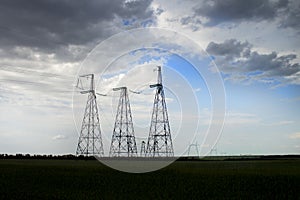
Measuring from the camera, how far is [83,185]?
3953 centimetres

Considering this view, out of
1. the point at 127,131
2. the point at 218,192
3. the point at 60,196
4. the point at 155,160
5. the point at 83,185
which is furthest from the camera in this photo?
the point at 127,131

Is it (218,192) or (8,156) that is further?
(8,156)

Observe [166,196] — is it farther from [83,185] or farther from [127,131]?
[127,131]

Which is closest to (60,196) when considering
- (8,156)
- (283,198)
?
(283,198)

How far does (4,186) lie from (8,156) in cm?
9980

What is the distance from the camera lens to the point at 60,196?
1227 inches

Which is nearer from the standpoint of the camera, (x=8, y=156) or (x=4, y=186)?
(x=4, y=186)

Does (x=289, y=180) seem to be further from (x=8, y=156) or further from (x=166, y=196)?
(x=8, y=156)

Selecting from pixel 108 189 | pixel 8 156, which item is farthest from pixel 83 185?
pixel 8 156

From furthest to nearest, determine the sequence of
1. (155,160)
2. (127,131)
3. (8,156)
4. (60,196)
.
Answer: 1. (8,156)
2. (127,131)
3. (155,160)
4. (60,196)

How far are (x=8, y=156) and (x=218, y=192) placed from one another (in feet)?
356

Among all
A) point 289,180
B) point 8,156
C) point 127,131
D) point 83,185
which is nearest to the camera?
point 83,185

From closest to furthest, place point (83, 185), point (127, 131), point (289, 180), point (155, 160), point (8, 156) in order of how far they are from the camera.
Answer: point (83, 185) → point (289, 180) → point (155, 160) → point (127, 131) → point (8, 156)

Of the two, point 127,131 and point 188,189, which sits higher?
point 127,131
